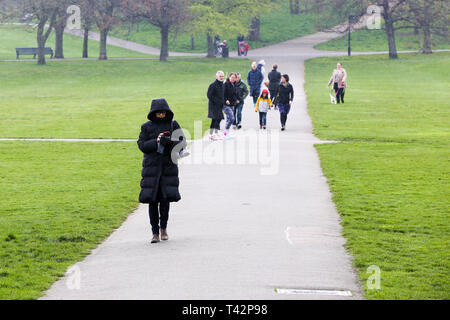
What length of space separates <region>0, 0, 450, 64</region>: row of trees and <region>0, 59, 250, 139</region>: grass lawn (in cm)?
273

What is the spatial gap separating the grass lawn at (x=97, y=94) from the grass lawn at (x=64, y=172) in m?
0.04

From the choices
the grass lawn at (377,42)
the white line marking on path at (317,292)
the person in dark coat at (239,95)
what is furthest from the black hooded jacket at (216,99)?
the grass lawn at (377,42)

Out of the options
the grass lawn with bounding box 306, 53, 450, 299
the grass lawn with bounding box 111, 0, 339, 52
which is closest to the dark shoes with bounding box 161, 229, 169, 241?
the grass lawn with bounding box 306, 53, 450, 299

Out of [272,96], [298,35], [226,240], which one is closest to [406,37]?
[298,35]

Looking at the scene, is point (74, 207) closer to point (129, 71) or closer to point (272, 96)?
point (272, 96)

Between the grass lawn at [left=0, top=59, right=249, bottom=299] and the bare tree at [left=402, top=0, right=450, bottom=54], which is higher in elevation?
the bare tree at [left=402, top=0, right=450, bottom=54]

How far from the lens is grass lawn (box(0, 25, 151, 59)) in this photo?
238 feet

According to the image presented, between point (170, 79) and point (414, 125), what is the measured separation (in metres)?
27.8

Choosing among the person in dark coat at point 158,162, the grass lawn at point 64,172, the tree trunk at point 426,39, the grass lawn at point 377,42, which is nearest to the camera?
the grass lawn at point 64,172

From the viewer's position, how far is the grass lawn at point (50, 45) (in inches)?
2859

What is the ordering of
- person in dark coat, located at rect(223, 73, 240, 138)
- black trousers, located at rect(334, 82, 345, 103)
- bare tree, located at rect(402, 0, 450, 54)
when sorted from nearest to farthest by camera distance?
1. person in dark coat, located at rect(223, 73, 240, 138)
2. black trousers, located at rect(334, 82, 345, 103)
3. bare tree, located at rect(402, 0, 450, 54)

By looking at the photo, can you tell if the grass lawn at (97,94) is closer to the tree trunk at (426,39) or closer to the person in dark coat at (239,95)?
the person in dark coat at (239,95)

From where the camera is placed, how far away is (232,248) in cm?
964

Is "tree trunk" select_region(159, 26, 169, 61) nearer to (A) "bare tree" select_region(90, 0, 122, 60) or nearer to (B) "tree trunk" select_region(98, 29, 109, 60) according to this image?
(A) "bare tree" select_region(90, 0, 122, 60)
